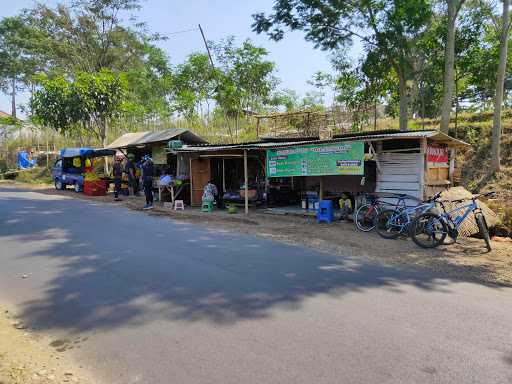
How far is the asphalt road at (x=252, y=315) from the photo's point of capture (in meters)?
3.18

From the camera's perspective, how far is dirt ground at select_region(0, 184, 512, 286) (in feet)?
20.6

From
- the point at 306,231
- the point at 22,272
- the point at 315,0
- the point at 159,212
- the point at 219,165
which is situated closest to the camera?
the point at 22,272

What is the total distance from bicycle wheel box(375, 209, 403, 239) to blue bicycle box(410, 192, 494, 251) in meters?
0.74

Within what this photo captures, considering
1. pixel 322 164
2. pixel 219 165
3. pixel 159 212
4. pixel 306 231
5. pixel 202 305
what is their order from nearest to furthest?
pixel 202 305 → pixel 306 231 → pixel 322 164 → pixel 159 212 → pixel 219 165

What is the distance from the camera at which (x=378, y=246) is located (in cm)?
803

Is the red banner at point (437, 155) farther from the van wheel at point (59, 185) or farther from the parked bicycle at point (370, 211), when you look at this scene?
the van wheel at point (59, 185)

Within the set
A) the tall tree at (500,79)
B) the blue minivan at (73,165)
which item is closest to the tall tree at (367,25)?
the tall tree at (500,79)

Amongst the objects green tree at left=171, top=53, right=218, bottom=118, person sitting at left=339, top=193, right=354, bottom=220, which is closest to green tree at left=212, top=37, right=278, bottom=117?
green tree at left=171, top=53, right=218, bottom=118

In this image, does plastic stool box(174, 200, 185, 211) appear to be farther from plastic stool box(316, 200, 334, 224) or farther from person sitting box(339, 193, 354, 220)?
person sitting box(339, 193, 354, 220)

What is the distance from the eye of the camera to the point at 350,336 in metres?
3.72

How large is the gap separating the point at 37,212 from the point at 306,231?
8465 millimetres

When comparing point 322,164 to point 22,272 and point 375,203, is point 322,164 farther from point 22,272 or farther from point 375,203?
point 22,272

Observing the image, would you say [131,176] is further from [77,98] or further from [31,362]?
[31,362]

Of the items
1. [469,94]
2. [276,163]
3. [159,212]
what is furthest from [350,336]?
[469,94]
